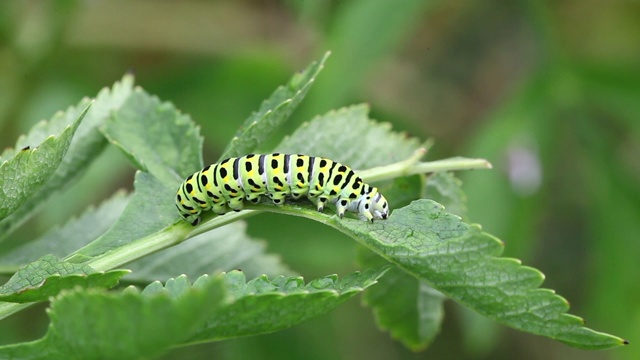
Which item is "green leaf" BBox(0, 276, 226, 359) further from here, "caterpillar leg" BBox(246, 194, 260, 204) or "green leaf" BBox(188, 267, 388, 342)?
"caterpillar leg" BBox(246, 194, 260, 204)

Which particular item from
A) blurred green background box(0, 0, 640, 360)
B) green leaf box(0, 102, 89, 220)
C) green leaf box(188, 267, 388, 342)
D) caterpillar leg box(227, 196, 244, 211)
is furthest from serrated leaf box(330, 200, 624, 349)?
blurred green background box(0, 0, 640, 360)

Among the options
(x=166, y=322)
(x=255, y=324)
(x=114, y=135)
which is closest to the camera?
(x=166, y=322)

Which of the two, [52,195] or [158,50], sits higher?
[158,50]

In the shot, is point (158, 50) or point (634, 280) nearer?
point (634, 280)

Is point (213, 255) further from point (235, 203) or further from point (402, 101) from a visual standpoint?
→ point (402, 101)

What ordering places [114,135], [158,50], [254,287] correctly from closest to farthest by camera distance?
[254,287] → [114,135] → [158,50]

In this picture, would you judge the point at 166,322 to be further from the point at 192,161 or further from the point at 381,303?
the point at 381,303

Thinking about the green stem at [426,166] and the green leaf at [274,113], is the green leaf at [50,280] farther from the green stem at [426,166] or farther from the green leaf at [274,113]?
the green stem at [426,166]

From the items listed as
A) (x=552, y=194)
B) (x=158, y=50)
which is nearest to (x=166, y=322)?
(x=158, y=50)
